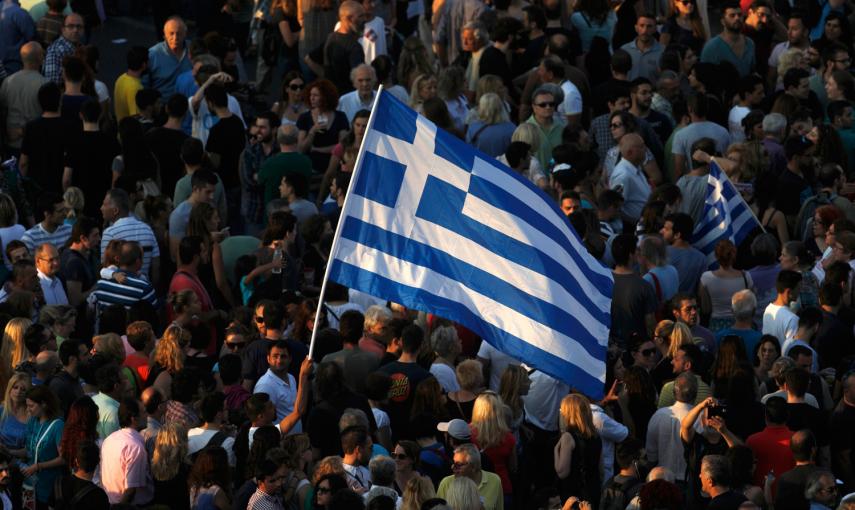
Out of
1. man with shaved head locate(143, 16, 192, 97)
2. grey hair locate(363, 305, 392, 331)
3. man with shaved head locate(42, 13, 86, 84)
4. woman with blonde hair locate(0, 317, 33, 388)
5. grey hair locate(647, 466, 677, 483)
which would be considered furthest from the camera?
man with shaved head locate(143, 16, 192, 97)

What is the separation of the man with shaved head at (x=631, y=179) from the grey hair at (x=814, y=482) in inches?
206

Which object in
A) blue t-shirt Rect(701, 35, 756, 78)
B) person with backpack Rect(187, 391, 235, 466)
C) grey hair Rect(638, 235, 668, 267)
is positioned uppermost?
person with backpack Rect(187, 391, 235, 466)

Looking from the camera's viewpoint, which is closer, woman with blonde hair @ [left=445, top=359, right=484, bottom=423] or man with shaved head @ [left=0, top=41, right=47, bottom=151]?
woman with blonde hair @ [left=445, top=359, right=484, bottom=423]

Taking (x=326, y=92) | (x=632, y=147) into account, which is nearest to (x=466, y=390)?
(x=632, y=147)

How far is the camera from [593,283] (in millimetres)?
11414

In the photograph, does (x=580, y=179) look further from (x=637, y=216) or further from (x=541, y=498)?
(x=541, y=498)

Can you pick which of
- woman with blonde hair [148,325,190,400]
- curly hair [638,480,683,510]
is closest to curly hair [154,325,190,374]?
woman with blonde hair [148,325,190,400]

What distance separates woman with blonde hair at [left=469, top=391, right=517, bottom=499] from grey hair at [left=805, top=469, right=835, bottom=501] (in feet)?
6.21

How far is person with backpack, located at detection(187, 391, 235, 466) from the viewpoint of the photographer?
1133 centimetres

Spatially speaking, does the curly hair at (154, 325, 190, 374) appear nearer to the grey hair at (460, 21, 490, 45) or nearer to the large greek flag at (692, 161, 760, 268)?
the large greek flag at (692, 161, 760, 268)

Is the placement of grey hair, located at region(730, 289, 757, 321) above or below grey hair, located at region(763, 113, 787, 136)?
above

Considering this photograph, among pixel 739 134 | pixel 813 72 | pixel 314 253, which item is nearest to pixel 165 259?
pixel 314 253

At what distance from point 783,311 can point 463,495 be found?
4.28 m

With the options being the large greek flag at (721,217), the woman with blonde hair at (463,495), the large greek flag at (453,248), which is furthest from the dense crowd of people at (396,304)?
the large greek flag at (453,248)
